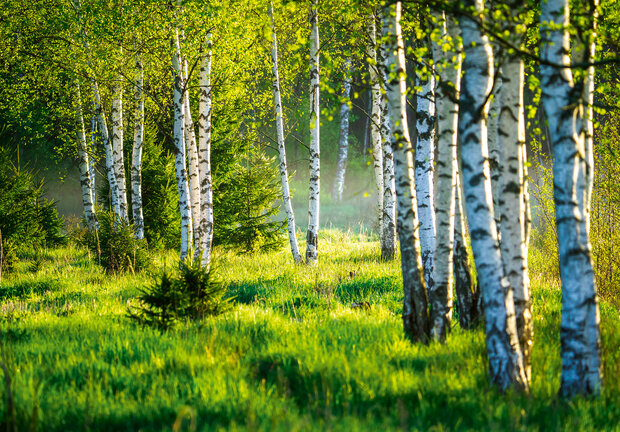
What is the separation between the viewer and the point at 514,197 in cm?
441

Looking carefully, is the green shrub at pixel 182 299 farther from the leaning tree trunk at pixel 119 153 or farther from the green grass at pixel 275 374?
the leaning tree trunk at pixel 119 153

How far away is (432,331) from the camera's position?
17.7 feet

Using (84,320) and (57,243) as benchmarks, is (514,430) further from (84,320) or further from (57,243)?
(57,243)

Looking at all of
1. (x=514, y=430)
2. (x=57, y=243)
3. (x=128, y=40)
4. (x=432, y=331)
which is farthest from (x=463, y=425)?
(x=57, y=243)

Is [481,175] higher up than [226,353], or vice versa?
[481,175]

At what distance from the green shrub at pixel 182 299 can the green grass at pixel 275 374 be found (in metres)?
0.22

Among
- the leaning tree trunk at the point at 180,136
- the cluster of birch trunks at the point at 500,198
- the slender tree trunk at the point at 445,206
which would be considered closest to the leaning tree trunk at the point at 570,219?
the cluster of birch trunks at the point at 500,198

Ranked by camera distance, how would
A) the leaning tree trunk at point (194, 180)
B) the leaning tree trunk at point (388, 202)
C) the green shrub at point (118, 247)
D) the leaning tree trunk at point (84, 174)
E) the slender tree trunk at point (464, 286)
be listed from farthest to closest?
the leaning tree trunk at point (84, 174)
the leaning tree trunk at point (388, 202)
the green shrub at point (118, 247)
the leaning tree trunk at point (194, 180)
the slender tree trunk at point (464, 286)

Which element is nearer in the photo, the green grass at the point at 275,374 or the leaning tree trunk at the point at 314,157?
the green grass at the point at 275,374

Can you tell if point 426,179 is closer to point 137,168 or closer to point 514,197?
point 514,197

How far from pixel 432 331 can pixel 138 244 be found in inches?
339

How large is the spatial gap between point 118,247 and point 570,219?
10087 mm

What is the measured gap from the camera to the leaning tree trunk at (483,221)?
13.6 feet

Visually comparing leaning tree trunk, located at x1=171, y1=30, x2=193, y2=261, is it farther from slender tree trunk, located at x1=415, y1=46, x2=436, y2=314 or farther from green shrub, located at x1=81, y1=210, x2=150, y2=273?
slender tree trunk, located at x1=415, y1=46, x2=436, y2=314
